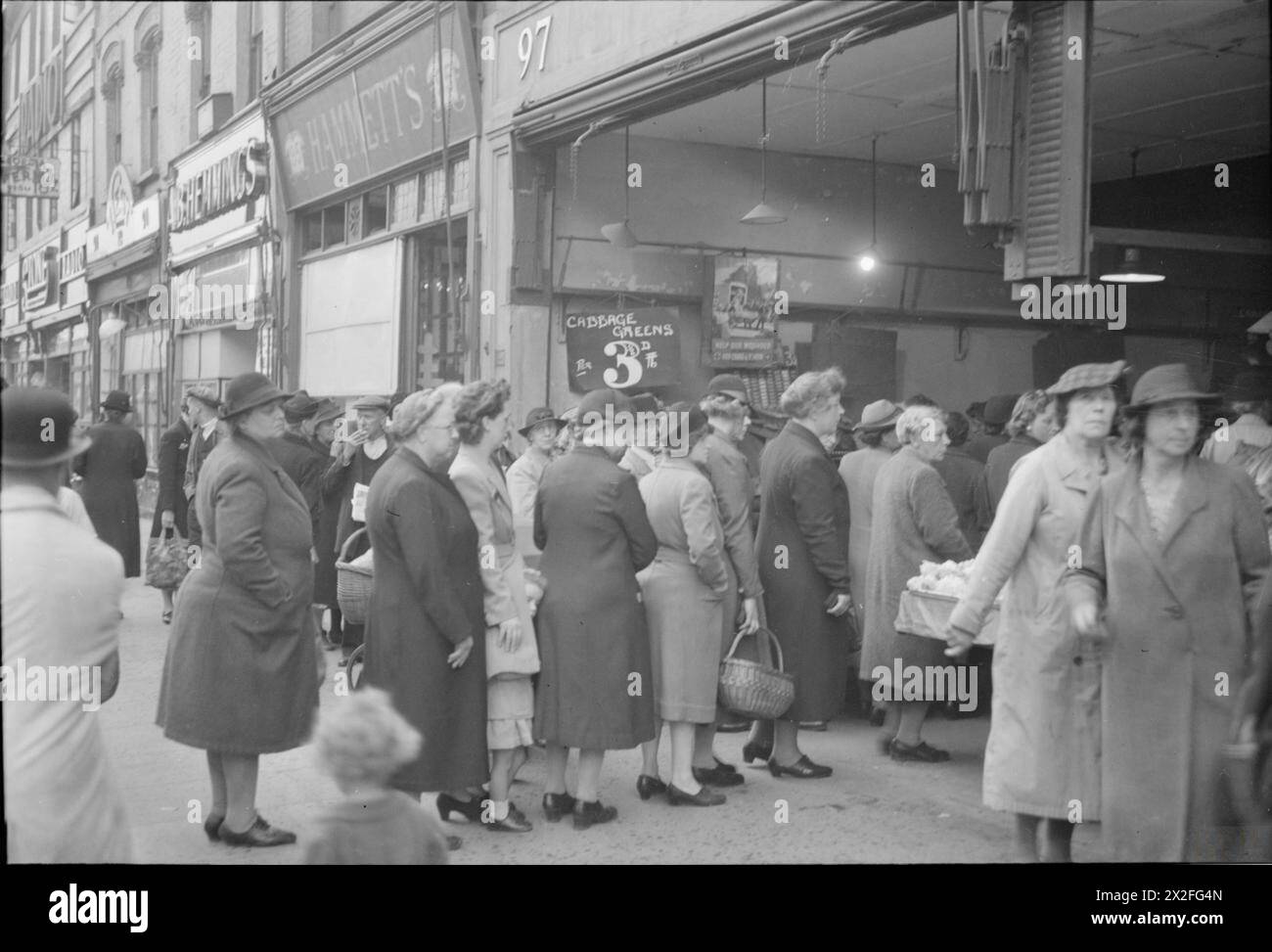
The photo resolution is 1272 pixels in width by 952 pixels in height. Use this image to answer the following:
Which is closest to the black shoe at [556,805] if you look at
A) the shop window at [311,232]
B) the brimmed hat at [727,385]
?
the brimmed hat at [727,385]

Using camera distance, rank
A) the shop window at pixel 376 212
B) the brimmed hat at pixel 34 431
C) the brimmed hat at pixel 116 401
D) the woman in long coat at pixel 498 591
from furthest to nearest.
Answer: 1. the shop window at pixel 376 212
2. the brimmed hat at pixel 116 401
3. the woman in long coat at pixel 498 591
4. the brimmed hat at pixel 34 431

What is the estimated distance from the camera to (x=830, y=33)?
7.38 metres

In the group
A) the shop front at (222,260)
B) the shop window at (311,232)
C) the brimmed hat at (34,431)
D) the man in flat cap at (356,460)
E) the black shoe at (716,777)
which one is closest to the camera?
the brimmed hat at (34,431)

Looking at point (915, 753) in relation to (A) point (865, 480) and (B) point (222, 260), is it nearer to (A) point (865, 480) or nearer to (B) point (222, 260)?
(A) point (865, 480)

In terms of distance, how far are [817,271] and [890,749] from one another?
6.33 metres

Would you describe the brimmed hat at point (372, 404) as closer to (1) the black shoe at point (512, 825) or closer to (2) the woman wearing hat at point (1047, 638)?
(1) the black shoe at point (512, 825)

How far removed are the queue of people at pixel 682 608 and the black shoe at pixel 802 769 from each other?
1 centimetres

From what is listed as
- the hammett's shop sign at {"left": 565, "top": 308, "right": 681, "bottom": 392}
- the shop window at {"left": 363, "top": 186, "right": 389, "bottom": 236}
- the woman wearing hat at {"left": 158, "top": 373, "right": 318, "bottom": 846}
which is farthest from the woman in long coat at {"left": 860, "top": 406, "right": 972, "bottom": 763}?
the shop window at {"left": 363, "top": 186, "right": 389, "bottom": 236}

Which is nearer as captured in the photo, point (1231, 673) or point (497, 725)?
point (1231, 673)

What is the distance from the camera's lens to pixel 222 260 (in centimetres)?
1293

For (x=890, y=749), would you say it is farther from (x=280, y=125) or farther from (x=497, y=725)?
(x=280, y=125)

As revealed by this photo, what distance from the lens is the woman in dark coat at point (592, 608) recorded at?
5.70 metres

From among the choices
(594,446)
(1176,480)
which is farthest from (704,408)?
(1176,480)

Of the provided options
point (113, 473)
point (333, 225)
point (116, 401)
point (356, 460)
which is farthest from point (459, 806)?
point (333, 225)
